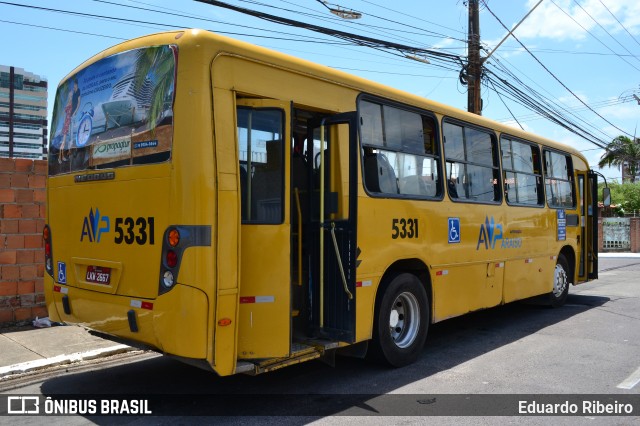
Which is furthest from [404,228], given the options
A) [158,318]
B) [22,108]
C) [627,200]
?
[22,108]

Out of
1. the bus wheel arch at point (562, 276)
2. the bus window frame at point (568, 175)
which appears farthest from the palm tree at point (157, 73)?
the bus wheel arch at point (562, 276)

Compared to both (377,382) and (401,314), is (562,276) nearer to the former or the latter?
(401,314)

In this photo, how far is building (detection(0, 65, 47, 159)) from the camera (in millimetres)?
47031

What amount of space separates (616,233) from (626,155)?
19383 millimetres

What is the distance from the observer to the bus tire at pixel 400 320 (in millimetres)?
5992

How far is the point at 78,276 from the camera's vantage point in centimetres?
523

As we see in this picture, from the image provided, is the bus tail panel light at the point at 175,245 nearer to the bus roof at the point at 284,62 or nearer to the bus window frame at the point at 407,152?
the bus roof at the point at 284,62

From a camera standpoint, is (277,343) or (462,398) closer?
(277,343)

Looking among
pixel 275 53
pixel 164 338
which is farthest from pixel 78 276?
pixel 275 53

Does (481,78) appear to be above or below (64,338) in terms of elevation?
above

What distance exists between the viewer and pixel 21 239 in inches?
317

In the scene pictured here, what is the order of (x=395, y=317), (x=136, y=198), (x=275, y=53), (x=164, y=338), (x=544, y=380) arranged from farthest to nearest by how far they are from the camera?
(x=395, y=317) < (x=544, y=380) < (x=275, y=53) < (x=136, y=198) < (x=164, y=338)

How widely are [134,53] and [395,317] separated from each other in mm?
3867

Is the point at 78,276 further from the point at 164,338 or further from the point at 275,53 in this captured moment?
the point at 275,53
